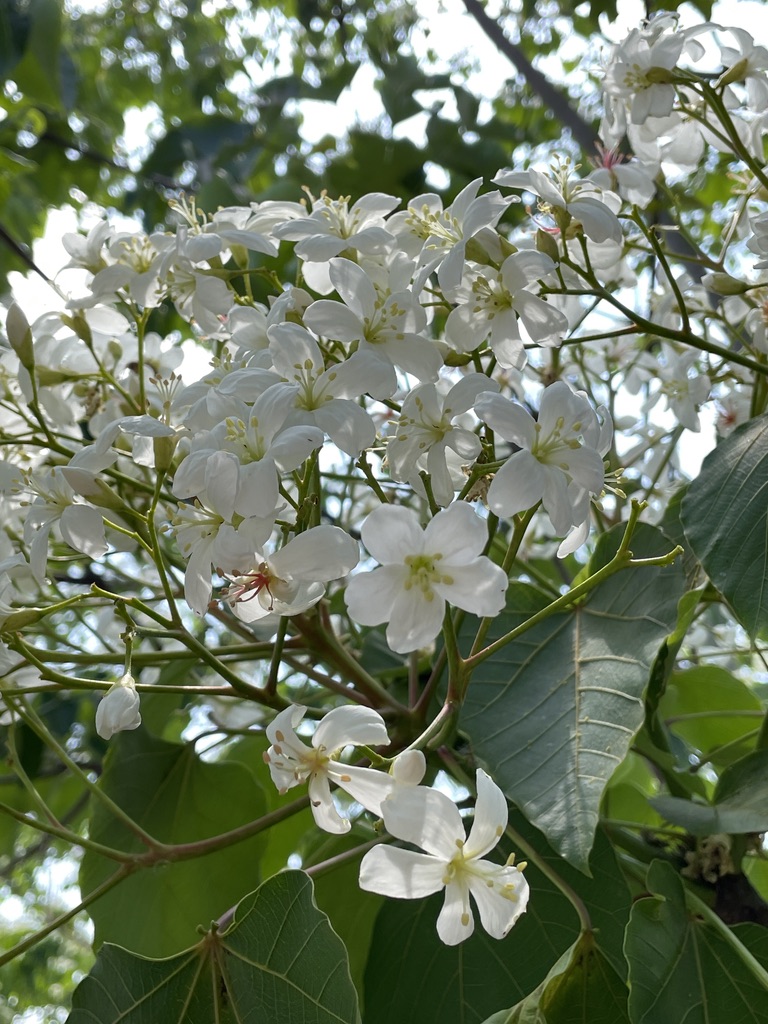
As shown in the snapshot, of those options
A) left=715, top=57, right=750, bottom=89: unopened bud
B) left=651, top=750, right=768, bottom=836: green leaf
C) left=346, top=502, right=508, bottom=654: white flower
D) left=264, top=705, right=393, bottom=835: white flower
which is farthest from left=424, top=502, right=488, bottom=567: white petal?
left=715, top=57, right=750, bottom=89: unopened bud

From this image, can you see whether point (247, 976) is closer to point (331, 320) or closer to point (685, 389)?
point (331, 320)

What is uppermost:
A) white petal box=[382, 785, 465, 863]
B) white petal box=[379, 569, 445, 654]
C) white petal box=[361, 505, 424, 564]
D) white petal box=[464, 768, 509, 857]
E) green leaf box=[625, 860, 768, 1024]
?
white petal box=[361, 505, 424, 564]

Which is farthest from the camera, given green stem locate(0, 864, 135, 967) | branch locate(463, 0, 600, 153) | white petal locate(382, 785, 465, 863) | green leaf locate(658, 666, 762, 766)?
branch locate(463, 0, 600, 153)

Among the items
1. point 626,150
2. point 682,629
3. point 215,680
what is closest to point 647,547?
point 682,629

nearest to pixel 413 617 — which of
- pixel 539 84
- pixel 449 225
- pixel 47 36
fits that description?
pixel 449 225

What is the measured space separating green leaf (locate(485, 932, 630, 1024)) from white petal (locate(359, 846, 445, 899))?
6.1 inches

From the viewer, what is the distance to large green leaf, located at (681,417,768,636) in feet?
2.39

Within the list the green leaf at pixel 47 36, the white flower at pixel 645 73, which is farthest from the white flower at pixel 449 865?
the green leaf at pixel 47 36

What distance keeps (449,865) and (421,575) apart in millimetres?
156

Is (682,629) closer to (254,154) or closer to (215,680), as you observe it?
(215,680)

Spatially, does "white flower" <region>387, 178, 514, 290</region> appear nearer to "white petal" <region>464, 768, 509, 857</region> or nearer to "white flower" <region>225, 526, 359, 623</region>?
"white flower" <region>225, 526, 359, 623</region>

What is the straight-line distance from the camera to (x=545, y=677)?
0.75 m

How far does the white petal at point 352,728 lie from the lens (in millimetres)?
552

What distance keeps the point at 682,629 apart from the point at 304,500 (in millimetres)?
318
